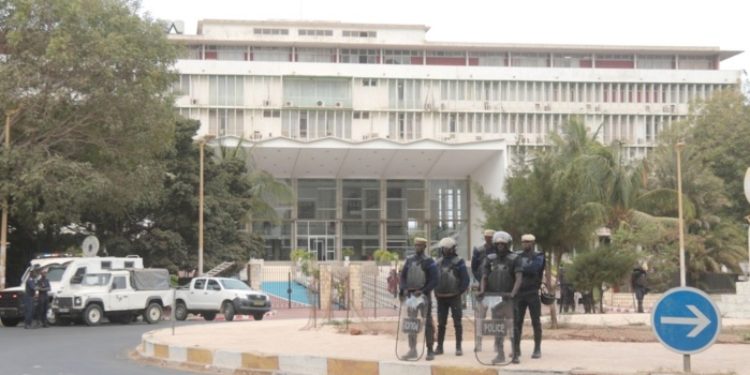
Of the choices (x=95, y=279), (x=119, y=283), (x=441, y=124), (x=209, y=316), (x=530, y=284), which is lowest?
(x=209, y=316)

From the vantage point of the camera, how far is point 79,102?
109ft

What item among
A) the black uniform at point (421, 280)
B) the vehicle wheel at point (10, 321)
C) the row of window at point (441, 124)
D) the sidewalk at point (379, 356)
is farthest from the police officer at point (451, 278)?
the row of window at point (441, 124)

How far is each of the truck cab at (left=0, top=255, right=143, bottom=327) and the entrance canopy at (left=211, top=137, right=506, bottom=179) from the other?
106 feet

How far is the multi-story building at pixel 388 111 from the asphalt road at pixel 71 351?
164 feet

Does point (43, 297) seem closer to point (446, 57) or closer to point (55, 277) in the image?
point (55, 277)

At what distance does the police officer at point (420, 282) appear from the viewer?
12.7 meters

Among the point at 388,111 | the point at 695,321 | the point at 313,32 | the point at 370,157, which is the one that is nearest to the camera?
the point at 695,321

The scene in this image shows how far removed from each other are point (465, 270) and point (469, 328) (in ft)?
25.4

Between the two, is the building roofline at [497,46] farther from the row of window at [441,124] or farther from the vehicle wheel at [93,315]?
the vehicle wheel at [93,315]

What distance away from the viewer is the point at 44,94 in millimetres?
32250

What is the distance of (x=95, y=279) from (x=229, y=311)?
5.81 m

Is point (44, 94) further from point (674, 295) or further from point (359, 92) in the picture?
point (359, 92)

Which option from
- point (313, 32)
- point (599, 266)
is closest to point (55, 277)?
point (599, 266)

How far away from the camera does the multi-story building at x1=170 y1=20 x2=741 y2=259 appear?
7988 cm
